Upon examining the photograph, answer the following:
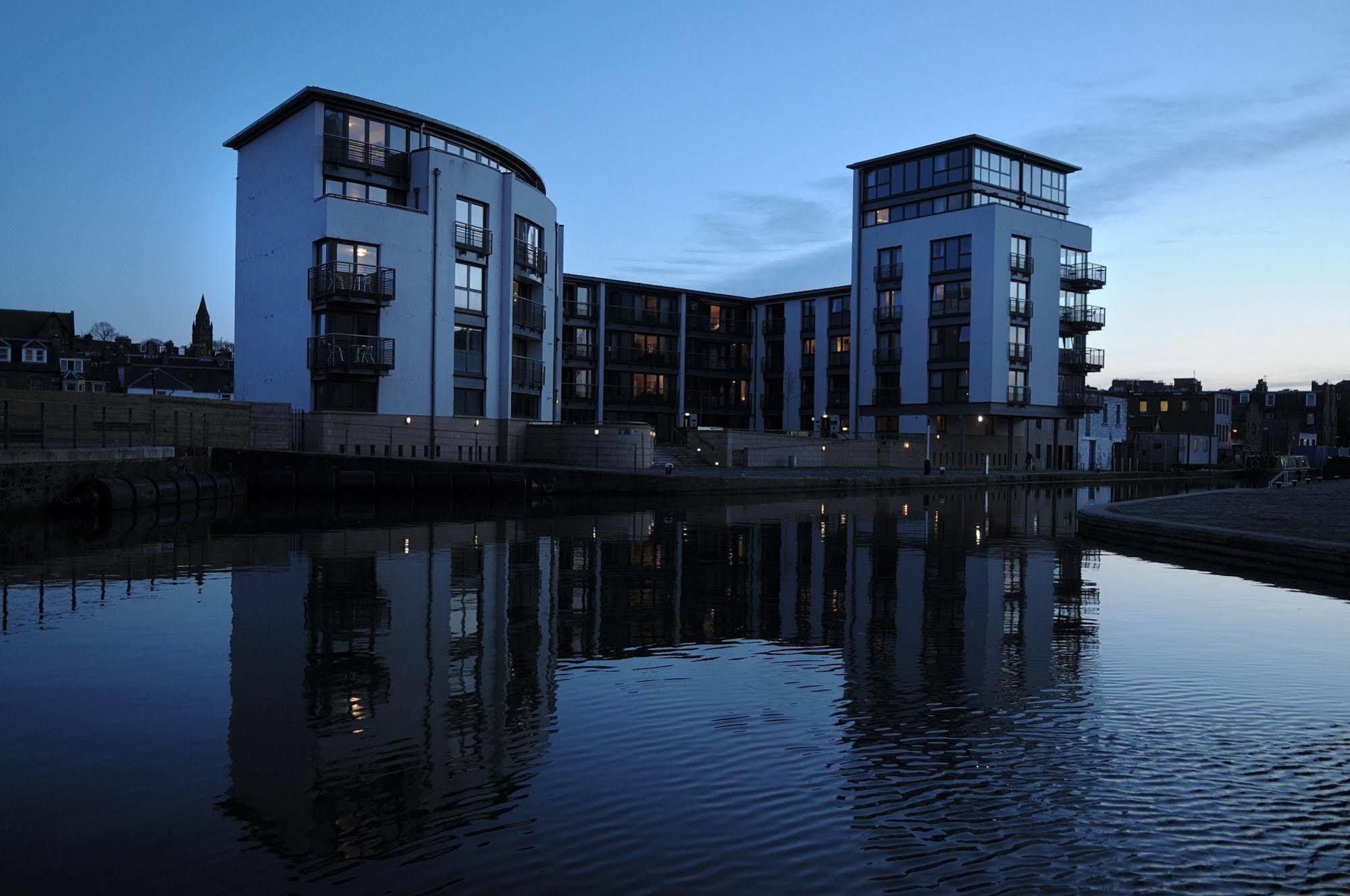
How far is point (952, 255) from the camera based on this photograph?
68.6m

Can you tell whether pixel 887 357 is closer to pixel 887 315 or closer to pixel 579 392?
pixel 887 315

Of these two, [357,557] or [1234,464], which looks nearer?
[357,557]

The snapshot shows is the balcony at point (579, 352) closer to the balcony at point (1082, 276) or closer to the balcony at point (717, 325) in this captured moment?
the balcony at point (717, 325)

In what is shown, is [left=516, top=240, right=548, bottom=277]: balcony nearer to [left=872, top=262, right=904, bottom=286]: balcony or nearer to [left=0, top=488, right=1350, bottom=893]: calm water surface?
[left=872, top=262, right=904, bottom=286]: balcony

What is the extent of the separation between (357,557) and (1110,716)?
47.8 feet

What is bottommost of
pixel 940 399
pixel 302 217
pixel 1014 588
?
pixel 1014 588

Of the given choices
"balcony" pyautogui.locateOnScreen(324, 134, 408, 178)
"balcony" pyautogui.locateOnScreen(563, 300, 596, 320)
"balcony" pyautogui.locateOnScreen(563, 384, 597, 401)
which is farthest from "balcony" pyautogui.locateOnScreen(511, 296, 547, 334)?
"balcony" pyautogui.locateOnScreen(563, 384, 597, 401)

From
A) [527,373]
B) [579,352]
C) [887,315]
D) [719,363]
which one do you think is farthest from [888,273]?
[527,373]

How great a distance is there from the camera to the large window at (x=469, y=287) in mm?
47625

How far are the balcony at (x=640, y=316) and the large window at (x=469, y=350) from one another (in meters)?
31.3

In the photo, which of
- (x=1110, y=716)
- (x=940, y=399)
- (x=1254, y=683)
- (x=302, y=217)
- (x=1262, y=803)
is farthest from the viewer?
(x=940, y=399)

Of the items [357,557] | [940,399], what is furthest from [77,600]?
[940,399]

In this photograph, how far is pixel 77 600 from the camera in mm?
13664

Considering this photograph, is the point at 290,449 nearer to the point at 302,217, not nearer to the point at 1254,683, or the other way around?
the point at 302,217
